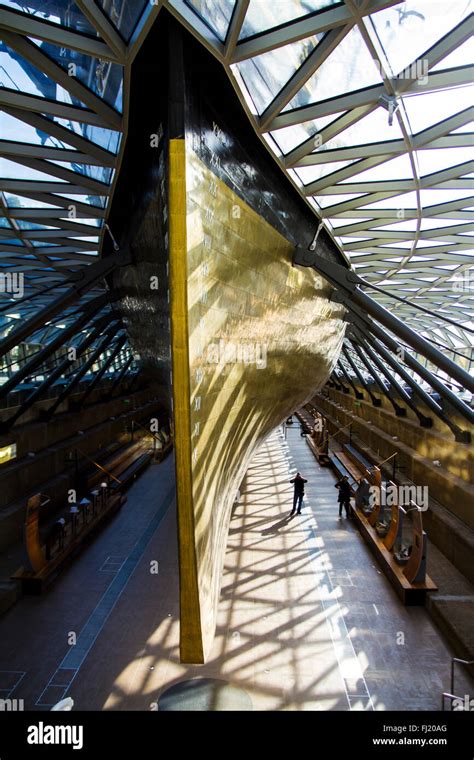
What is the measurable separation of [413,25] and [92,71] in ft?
15.2

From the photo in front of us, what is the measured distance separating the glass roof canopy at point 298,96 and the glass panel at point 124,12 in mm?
14

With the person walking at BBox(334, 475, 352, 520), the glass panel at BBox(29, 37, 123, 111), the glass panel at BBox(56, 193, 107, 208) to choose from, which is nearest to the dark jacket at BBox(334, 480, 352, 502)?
the person walking at BBox(334, 475, 352, 520)

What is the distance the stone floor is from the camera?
7652 millimetres

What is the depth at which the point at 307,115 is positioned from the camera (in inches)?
292

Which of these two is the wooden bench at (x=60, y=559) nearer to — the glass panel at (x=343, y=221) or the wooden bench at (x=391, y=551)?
the wooden bench at (x=391, y=551)

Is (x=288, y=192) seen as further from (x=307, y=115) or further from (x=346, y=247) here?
(x=346, y=247)

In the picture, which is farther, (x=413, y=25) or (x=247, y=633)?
(x=247, y=633)

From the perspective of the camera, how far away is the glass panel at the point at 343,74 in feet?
21.7

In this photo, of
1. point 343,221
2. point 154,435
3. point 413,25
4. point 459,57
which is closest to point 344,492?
point 343,221

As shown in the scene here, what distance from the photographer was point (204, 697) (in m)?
7.34

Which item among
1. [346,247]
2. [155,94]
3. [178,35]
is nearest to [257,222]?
[155,94]

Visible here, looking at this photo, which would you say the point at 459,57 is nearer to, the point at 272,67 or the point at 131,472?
the point at 272,67

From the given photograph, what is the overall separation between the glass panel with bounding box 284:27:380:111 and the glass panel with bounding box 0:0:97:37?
3288 millimetres

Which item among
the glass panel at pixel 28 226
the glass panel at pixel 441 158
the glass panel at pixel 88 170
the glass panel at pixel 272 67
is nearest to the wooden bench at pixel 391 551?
the glass panel at pixel 441 158
